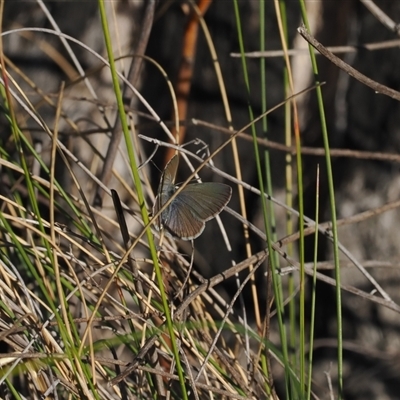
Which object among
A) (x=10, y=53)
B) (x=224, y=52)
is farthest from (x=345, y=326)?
(x=10, y=53)

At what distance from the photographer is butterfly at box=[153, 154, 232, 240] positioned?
2.35ft

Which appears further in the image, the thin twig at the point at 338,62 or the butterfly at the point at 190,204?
the butterfly at the point at 190,204

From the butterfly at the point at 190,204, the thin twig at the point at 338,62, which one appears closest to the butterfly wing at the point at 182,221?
the butterfly at the point at 190,204

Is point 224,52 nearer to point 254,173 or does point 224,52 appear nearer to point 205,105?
point 205,105

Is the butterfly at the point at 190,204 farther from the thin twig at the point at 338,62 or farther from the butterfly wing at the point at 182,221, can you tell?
the thin twig at the point at 338,62

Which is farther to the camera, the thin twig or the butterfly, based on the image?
the butterfly

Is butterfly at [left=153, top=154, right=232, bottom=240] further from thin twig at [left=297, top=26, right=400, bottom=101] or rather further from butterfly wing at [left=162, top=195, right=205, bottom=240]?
thin twig at [left=297, top=26, right=400, bottom=101]

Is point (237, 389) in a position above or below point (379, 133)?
below

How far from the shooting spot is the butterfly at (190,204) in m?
0.72

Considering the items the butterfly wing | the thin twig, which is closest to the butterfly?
the butterfly wing

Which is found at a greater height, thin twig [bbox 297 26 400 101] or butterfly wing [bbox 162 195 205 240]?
thin twig [bbox 297 26 400 101]

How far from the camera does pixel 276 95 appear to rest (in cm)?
130

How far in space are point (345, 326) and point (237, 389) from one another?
1.76 ft

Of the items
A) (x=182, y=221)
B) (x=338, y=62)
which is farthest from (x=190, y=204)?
(x=338, y=62)
